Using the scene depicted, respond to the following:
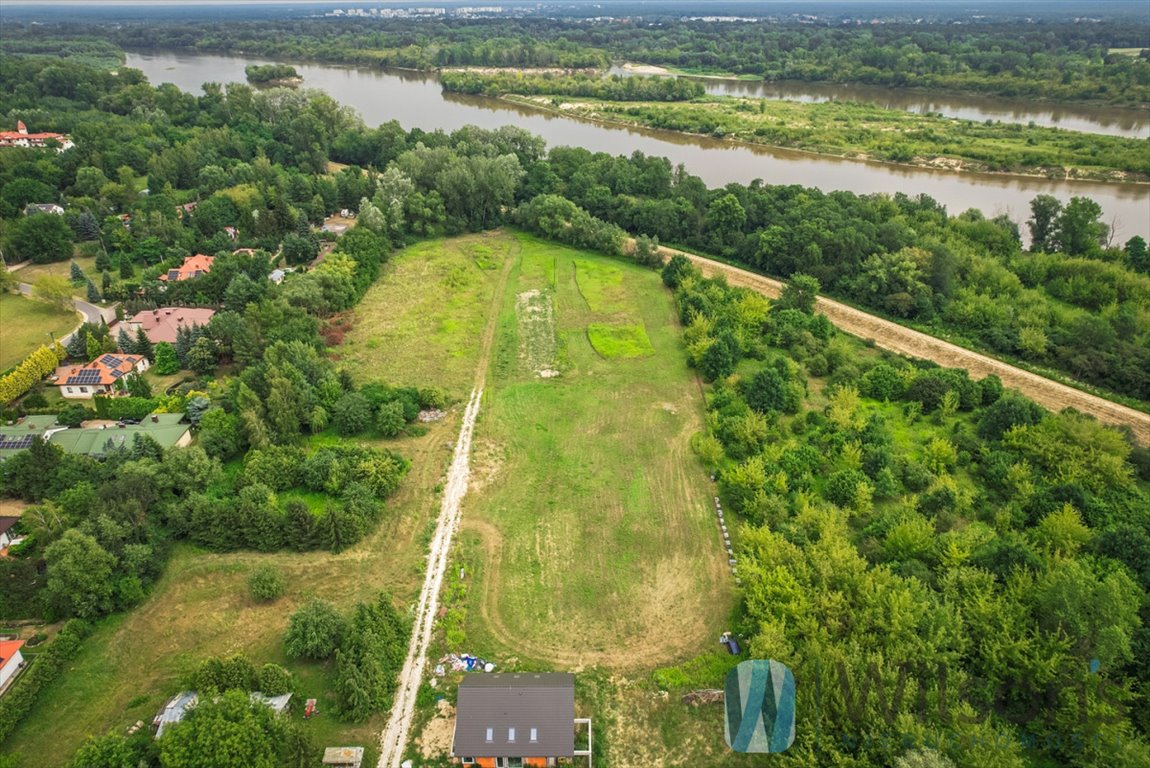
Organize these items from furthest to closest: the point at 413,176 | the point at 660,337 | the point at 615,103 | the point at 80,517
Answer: the point at 615,103 < the point at 413,176 < the point at 660,337 < the point at 80,517

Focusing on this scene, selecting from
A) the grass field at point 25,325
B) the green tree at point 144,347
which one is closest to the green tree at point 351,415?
the green tree at point 144,347

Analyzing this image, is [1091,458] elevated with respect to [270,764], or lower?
elevated

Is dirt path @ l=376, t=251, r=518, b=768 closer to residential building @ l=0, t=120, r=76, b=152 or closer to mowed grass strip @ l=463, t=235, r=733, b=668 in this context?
mowed grass strip @ l=463, t=235, r=733, b=668

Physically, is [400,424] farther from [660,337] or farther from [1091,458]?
[1091,458]

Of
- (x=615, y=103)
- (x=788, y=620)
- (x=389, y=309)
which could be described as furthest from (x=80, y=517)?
(x=615, y=103)

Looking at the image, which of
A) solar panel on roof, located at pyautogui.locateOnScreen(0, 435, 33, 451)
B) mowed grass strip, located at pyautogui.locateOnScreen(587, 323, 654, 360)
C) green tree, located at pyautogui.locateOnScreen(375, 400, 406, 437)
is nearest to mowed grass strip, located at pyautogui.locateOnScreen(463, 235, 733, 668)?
mowed grass strip, located at pyautogui.locateOnScreen(587, 323, 654, 360)
